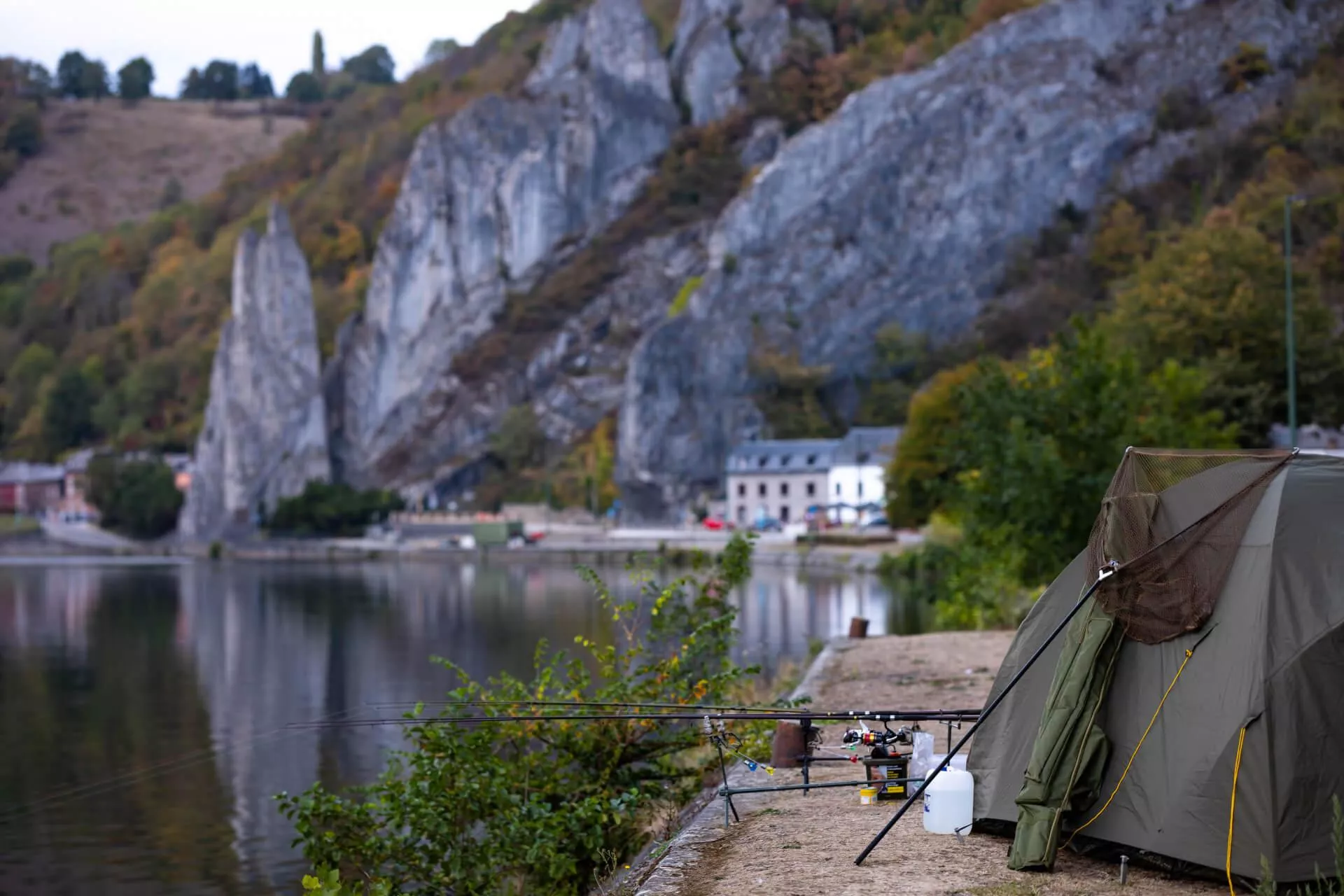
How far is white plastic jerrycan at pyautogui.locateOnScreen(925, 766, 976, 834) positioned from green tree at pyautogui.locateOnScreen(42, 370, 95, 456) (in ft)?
479

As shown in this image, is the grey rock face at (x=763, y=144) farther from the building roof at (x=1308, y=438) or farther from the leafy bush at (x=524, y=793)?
the leafy bush at (x=524, y=793)

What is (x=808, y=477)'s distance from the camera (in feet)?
285

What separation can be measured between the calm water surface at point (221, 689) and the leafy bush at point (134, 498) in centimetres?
4911

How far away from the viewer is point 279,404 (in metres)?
117

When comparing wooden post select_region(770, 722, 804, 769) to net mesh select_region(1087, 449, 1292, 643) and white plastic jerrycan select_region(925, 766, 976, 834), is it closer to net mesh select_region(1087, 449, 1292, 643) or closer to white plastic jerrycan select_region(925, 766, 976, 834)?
white plastic jerrycan select_region(925, 766, 976, 834)

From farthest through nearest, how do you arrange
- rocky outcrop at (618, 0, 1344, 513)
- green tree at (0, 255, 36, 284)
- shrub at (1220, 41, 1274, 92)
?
green tree at (0, 255, 36, 284)
rocky outcrop at (618, 0, 1344, 513)
shrub at (1220, 41, 1274, 92)

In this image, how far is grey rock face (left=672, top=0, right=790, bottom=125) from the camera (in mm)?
116250

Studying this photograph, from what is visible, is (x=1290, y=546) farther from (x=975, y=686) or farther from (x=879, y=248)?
(x=879, y=248)

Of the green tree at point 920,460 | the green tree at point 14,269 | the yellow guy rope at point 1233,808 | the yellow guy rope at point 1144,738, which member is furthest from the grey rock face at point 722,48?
the yellow guy rope at point 1233,808

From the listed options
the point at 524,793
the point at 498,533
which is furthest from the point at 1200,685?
the point at 498,533

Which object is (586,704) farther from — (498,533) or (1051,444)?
(498,533)

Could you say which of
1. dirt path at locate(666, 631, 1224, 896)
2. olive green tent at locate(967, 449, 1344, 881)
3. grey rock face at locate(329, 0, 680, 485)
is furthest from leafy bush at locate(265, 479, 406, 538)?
olive green tent at locate(967, 449, 1344, 881)

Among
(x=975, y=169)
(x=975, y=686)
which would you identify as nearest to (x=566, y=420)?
(x=975, y=169)

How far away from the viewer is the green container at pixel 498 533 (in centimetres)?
9031
